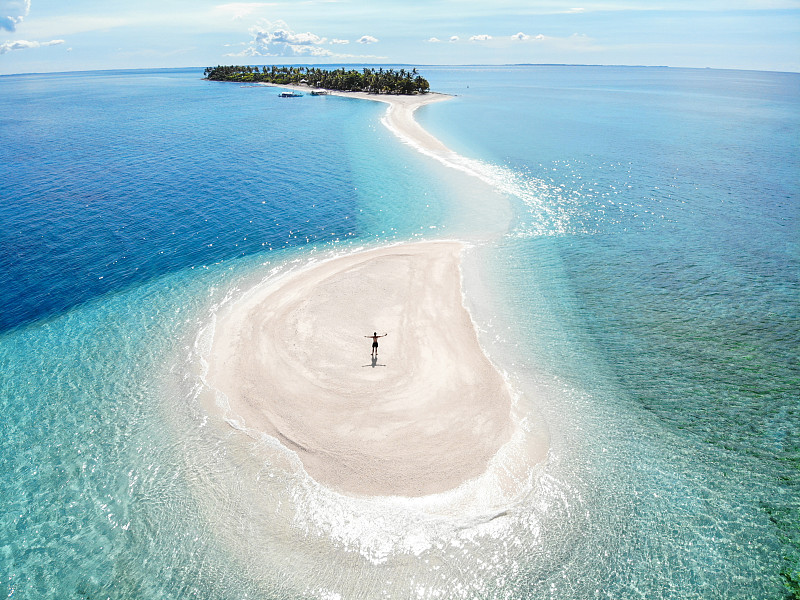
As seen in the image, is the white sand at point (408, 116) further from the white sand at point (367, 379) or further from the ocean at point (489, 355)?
the white sand at point (367, 379)

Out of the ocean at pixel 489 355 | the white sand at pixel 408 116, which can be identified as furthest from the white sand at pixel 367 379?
the white sand at pixel 408 116

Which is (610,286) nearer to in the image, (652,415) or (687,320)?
(687,320)

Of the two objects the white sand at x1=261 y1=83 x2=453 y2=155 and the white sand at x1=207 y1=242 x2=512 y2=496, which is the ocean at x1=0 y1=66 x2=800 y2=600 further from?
the white sand at x1=261 y1=83 x2=453 y2=155

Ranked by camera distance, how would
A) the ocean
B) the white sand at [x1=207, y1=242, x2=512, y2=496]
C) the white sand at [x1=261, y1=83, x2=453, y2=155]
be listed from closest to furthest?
the ocean, the white sand at [x1=207, y1=242, x2=512, y2=496], the white sand at [x1=261, y1=83, x2=453, y2=155]

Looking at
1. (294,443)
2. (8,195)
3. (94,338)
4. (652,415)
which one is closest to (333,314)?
(294,443)

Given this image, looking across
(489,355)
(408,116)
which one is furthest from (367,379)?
(408,116)

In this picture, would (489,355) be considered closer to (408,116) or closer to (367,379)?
(367,379)

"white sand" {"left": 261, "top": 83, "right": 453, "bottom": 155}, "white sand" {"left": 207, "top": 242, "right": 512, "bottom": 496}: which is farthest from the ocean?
"white sand" {"left": 261, "top": 83, "right": 453, "bottom": 155}
